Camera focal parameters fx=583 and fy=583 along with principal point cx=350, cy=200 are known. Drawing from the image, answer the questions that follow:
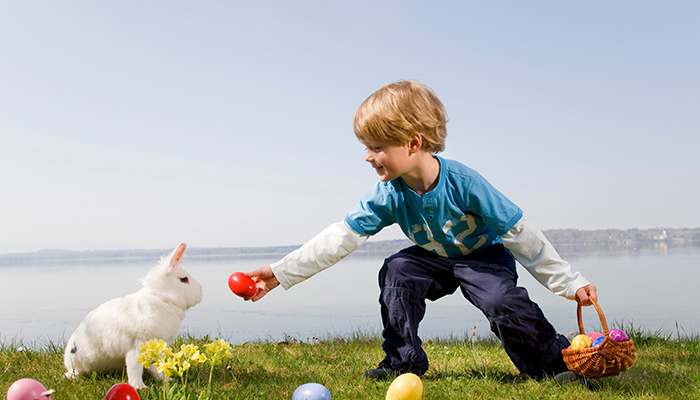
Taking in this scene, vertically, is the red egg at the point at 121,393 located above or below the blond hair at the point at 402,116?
below

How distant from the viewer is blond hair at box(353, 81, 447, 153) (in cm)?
317

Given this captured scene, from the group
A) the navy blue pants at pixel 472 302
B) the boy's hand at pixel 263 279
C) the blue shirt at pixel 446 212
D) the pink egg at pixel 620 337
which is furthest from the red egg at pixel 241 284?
the pink egg at pixel 620 337

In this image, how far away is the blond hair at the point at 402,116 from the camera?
3170mm

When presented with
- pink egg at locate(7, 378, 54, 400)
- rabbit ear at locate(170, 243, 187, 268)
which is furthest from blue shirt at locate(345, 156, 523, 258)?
pink egg at locate(7, 378, 54, 400)

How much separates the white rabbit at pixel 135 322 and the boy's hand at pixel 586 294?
2.05 m

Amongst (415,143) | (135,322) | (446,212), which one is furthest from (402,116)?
(135,322)

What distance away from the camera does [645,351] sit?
13.6ft

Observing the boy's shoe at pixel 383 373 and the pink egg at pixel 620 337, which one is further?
the boy's shoe at pixel 383 373

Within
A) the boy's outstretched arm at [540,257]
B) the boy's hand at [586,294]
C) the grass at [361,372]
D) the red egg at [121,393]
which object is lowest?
the grass at [361,372]

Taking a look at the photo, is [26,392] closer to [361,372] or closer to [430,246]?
[361,372]

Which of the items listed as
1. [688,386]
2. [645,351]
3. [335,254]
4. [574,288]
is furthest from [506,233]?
[645,351]

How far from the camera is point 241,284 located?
3.19 m

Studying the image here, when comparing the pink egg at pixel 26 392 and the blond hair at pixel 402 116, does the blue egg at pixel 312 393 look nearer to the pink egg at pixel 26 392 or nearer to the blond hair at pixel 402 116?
the pink egg at pixel 26 392

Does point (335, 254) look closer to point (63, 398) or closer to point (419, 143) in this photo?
point (419, 143)
